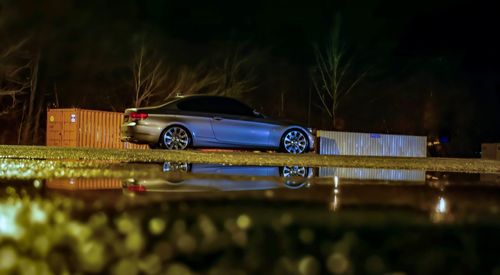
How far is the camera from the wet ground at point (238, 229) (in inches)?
119

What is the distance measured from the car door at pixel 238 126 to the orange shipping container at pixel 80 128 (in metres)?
7.73

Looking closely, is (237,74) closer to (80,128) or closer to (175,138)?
(80,128)

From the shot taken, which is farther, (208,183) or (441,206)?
(208,183)

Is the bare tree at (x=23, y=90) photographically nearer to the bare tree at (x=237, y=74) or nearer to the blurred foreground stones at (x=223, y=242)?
the bare tree at (x=237, y=74)

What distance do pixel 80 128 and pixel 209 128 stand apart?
324 inches

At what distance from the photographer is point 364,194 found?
5.50m

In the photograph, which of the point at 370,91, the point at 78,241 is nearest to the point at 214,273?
the point at 78,241

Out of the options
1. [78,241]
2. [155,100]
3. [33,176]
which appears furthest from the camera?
[155,100]

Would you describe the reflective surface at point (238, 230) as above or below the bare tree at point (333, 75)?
below

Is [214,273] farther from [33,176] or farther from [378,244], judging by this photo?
[33,176]

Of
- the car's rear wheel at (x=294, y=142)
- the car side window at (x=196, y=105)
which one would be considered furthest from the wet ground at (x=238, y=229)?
the car's rear wheel at (x=294, y=142)

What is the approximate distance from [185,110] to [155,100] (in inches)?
673

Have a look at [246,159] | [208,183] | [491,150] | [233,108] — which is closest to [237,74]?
[491,150]

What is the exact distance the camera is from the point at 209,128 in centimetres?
1240
